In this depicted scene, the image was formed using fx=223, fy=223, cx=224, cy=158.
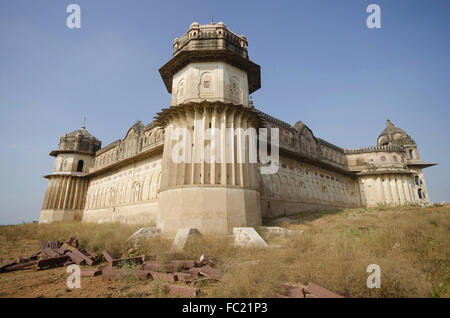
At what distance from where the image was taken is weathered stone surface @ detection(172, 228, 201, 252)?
843cm

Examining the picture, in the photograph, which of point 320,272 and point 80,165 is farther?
point 80,165

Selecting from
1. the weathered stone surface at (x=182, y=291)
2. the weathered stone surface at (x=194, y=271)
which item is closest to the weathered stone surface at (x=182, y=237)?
the weathered stone surface at (x=194, y=271)

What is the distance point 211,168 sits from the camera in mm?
10945

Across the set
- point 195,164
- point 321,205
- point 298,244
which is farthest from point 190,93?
point 321,205

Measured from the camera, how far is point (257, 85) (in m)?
15.7

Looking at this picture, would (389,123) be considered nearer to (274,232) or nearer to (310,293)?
(274,232)

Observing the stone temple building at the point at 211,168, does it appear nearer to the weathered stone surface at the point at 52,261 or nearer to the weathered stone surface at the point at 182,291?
the weathered stone surface at the point at 52,261

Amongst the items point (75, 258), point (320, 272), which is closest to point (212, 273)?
point (320, 272)

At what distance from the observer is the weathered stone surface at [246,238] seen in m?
8.99

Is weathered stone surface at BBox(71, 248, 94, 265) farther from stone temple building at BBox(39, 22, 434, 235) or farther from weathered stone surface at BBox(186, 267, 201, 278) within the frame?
weathered stone surface at BBox(186, 267, 201, 278)

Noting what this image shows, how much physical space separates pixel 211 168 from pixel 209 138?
1618 millimetres

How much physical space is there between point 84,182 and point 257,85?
26.3 metres

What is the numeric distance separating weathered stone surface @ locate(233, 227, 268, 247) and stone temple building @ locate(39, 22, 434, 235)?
21.1 inches

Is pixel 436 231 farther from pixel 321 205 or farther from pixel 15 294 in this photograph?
pixel 321 205
